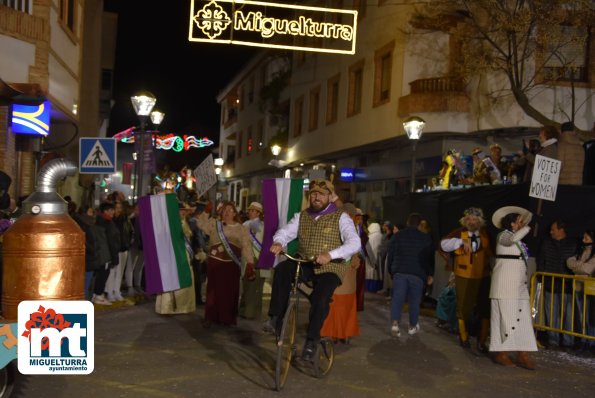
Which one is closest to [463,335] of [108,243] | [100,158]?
[108,243]

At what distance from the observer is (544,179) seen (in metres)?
10.7

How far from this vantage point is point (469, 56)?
20.0 m

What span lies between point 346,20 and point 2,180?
2113 centimetres

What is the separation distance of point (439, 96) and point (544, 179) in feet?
38.7

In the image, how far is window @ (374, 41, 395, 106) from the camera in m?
24.9

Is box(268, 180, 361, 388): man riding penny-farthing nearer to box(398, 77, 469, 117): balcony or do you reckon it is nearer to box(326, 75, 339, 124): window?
box(398, 77, 469, 117): balcony

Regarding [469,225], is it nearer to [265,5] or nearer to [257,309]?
[257,309]

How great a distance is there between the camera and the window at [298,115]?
117 ft

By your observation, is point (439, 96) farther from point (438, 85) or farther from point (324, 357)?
point (324, 357)

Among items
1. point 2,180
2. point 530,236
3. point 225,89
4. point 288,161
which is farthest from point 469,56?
point 225,89

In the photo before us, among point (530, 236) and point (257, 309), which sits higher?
point (530, 236)

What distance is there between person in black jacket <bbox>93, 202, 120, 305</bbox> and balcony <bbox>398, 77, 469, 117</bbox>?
39.4ft

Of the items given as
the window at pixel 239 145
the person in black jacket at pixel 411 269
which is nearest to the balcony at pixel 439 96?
the person in black jacket at pixel 411 269

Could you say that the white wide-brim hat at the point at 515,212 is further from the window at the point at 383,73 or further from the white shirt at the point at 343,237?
the window at the point at 383,73
